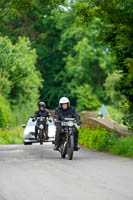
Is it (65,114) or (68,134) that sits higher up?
(65,114)

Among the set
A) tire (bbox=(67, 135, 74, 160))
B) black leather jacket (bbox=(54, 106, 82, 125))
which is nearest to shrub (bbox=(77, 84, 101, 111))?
black leather jacket (bbox=(54, 106, 82, 125))

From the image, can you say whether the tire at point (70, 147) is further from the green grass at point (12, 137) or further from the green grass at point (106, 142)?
the green grass at point (12, 137)

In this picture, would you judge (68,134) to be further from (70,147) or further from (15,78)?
(15,78)

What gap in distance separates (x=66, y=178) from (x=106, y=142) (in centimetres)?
833

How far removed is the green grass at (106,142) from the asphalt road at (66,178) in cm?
111

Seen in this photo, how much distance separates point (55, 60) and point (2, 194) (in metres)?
67.9

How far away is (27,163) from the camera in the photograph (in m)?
15.0

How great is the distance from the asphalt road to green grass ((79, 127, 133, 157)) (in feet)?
3.65

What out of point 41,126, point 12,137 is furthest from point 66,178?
point 12,137

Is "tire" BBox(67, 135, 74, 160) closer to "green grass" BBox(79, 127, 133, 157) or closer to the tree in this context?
"green grass" BBox(79, 127, 133, 157)

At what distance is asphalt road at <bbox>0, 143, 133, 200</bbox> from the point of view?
Result: 9359 millimetres

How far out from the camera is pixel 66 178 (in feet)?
37.7

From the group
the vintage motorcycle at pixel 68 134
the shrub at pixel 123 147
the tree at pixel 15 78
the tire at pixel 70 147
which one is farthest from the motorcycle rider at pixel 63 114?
the tree at pixel 15 78

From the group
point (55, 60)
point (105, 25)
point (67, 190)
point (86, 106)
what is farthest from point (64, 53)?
point (67, 190)
